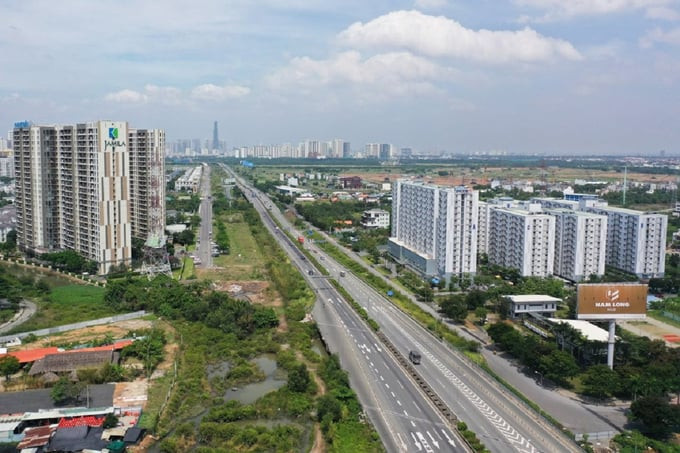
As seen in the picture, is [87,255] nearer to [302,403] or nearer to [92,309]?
[92,309]

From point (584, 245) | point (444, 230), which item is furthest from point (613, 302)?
point (584, 245)

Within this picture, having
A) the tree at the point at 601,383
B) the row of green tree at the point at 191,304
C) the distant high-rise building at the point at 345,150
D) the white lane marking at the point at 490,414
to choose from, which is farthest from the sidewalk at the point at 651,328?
the distant high-rise building at the point at 345,150

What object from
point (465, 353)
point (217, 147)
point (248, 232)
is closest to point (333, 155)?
point (217, 147)

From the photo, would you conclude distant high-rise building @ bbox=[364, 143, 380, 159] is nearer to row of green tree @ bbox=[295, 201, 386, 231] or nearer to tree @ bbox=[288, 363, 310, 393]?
row of green tree @ bbox=[295, 201, 386, 231]

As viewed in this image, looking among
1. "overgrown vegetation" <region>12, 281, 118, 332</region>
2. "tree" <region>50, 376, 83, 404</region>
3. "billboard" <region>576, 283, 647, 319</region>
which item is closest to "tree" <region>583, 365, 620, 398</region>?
"billboard" <region>576, 283, 647, 319</region>

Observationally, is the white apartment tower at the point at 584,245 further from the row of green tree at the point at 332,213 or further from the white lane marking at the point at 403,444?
the row of green tree at the point at 332,213

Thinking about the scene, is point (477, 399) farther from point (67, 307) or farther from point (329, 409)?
point (67, 307)
